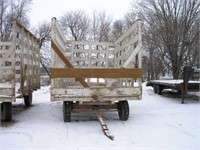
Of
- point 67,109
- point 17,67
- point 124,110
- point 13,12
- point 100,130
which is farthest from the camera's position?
point 13,12

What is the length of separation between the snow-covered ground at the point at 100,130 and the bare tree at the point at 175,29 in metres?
7.10

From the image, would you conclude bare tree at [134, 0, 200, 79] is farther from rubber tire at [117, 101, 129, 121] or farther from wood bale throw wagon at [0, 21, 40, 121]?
rubber tire at [117, 101, 129, 121]

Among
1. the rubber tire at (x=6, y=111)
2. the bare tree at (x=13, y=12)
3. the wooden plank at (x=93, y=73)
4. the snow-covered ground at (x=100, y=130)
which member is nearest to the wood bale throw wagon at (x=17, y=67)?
the rubber tire at (x=6, y=111)

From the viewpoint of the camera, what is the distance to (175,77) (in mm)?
16172

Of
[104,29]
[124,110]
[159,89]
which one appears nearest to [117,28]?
[104,29]

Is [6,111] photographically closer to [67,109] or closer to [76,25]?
[67,109]

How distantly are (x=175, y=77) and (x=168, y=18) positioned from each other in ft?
10.3

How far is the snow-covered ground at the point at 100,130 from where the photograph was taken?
16.8ft

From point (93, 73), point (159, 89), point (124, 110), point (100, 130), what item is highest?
point (93, 73)

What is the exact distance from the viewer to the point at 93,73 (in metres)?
6.82

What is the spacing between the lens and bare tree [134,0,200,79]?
15.4 m

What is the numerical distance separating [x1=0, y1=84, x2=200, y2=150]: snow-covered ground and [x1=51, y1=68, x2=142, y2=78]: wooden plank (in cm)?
108

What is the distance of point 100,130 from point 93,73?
1335 mm

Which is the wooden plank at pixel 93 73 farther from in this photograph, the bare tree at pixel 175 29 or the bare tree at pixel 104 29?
the bare tree at pixel 104 29
